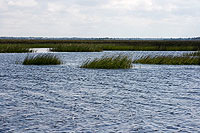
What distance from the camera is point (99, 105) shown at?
15.8m

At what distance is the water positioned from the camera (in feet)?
39.9

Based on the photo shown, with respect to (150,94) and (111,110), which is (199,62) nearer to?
(150,94)

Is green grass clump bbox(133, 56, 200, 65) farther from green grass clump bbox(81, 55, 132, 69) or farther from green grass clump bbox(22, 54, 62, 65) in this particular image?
→ green grass clump bbox(22, 54, 62, 65)

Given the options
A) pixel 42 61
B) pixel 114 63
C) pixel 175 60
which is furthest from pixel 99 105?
pixel 175 60

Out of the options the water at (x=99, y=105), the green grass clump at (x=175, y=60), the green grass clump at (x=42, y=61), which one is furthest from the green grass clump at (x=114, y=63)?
the water at (x=99, y=105)

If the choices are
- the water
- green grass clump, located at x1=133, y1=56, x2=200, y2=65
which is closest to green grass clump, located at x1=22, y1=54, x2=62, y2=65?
green grass clump, located at x1=133, y1=56, x2=200, y2=65

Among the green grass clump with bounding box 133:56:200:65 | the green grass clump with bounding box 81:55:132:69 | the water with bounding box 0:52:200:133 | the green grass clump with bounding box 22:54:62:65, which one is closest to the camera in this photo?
the water with bounding box 0:52:200:133

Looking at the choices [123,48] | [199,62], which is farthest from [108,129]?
[123,48]

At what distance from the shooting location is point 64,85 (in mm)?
22547

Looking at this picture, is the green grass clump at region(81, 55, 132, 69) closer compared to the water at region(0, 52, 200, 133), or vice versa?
the water at region(0, 52, 200, 133)

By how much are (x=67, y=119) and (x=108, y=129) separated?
80.2 inches

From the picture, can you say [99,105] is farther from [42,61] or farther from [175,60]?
[175,60]

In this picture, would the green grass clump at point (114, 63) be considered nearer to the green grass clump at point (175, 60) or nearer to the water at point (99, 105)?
the green grass clump at point (175, 60)

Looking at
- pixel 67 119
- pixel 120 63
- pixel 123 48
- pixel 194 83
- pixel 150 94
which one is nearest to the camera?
pixel 67 119
